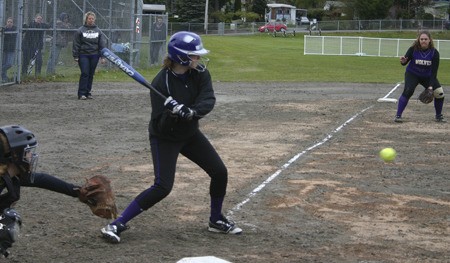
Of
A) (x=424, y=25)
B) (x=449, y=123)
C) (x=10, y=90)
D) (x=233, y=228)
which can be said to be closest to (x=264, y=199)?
(x=233, y=228)

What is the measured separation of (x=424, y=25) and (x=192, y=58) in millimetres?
80002

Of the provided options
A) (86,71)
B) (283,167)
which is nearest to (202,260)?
(283,167)

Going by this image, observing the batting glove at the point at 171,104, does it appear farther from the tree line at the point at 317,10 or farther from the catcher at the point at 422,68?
the tree line at the point at 317,10

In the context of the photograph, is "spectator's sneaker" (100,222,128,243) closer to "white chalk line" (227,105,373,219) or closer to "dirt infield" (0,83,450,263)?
"dirt infield" (0,83,450,263)

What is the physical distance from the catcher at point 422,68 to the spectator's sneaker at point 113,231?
9.93 m

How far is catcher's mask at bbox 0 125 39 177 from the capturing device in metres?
5.86

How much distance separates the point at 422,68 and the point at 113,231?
1063cm

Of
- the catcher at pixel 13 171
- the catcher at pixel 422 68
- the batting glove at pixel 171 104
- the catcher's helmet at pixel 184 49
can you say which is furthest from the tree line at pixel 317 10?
the catcher at pixel 13 171

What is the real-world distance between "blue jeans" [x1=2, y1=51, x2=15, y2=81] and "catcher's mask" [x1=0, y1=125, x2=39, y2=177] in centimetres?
1736

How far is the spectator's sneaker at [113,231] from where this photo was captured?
6925 millimetres

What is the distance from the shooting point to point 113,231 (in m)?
6.96

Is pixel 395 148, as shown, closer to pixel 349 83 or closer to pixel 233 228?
pixel 233 228

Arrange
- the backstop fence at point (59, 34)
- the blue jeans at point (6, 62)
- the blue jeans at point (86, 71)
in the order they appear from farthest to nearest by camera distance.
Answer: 1. the backstop fence at point (59, 34)
2. the blue jeans at point (6, 62)
3. the blue jeans at point (86, 71)

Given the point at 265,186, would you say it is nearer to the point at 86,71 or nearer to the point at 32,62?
the point at 86,71
